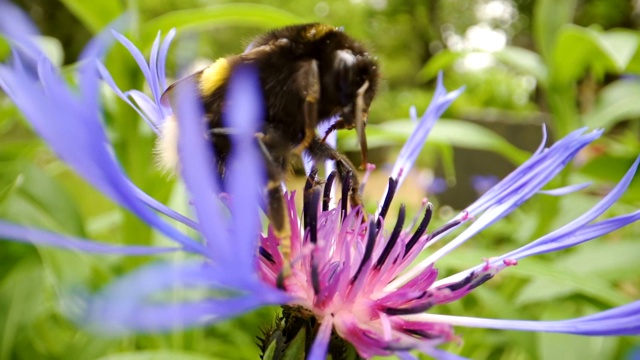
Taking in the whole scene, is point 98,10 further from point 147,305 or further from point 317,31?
point 147,305

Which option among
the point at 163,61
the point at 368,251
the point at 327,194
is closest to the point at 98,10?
the point at 163,61

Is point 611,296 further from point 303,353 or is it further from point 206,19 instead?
point 206,19

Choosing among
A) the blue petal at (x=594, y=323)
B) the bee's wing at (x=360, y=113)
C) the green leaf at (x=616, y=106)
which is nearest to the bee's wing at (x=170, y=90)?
the bee's wing at (x=360, y=113)

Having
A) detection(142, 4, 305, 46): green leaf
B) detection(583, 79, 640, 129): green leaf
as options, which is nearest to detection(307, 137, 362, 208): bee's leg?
detection(142, 4, 305, 46): green leaf

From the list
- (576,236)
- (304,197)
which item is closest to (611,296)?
(576,236)

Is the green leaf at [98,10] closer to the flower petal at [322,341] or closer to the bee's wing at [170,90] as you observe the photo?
the bee's wing at [170,90]

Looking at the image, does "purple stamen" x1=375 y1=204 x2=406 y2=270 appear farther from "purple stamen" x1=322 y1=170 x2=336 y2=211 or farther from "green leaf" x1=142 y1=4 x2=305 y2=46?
"green leaf" x1=142 y1=4 x2=305 y2=46
